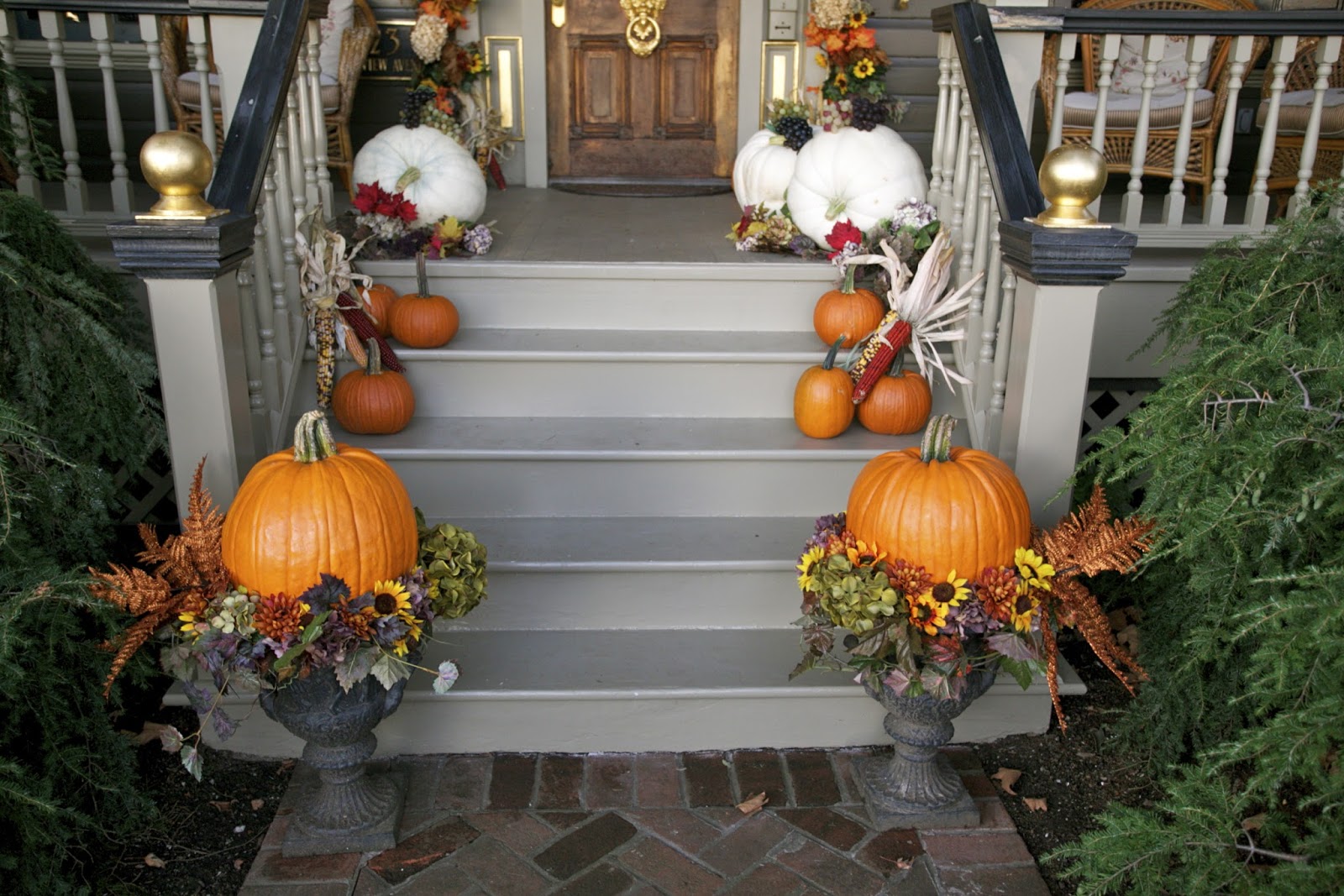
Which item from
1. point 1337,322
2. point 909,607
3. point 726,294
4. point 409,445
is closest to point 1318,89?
point 1337,322

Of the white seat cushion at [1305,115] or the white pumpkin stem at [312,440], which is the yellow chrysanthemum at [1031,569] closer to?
the white pumpkin stem at [312,440]

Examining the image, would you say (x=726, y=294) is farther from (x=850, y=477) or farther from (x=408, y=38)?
(x=408, y=38)

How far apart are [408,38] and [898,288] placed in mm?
3127

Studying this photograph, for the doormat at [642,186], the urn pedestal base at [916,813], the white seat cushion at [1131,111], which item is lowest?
the urn pedestal base at [916,813]

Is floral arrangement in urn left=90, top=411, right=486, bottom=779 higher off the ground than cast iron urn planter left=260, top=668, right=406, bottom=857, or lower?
higher

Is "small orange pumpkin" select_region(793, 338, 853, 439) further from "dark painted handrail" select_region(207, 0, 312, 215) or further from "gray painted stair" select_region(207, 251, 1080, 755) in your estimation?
"dark painted handrail" select_region(207, 0, 312, 215)

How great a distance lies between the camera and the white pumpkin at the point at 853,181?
3643mm

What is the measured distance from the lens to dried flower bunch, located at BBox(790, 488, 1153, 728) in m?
2.18

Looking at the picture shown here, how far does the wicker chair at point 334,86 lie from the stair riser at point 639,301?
1.24m

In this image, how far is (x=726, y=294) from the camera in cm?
352

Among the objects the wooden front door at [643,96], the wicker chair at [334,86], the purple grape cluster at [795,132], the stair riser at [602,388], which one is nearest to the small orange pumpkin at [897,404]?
the stair riser at [602,388]

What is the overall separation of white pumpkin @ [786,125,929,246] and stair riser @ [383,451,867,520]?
39.9 inches

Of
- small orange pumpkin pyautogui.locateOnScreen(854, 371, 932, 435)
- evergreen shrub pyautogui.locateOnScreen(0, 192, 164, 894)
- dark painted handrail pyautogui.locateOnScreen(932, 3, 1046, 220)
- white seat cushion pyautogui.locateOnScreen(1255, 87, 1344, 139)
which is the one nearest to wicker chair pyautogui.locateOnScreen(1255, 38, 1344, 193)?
white seat cushion pyautogui.locateOnScreen(1255, 87, 1344, 139)

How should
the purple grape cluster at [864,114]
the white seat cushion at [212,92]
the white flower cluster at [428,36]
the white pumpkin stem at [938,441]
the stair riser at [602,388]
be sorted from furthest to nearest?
the white flower cluster at [428,36] → the white seat cushion at [212,92] → the purple grape cluster at [864,114] → the stair riser at [602,388] → the white pumpkin stem at [938,441]
